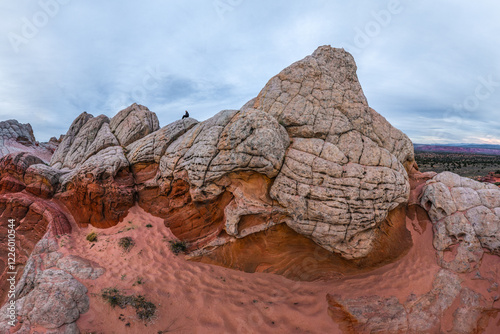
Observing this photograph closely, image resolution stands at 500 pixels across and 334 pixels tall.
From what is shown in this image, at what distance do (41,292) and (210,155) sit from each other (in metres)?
6.83

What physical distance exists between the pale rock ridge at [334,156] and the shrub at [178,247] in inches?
172

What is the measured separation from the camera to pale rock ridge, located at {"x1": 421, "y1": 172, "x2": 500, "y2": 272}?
8.11 metres

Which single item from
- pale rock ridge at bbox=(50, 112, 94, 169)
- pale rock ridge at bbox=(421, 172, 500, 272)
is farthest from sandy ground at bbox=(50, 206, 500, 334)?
pale rock ridge at bbox=(50, 112, 94, 169)

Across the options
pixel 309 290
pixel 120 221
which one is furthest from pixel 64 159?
pixel 309 290

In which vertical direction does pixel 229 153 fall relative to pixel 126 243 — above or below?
above

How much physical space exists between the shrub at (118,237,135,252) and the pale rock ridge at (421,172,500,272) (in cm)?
1178

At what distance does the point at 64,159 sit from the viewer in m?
14.6

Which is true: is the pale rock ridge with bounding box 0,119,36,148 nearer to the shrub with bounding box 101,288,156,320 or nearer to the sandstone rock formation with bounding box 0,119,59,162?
the sandstone rock formation with bounding box 0,119,59,162

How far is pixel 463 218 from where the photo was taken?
8.53m

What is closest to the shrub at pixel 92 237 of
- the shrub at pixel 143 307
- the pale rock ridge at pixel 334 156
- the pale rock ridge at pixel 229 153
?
the pale rock ridge at pixel 229 153

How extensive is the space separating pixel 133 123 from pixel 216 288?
34.4 feet

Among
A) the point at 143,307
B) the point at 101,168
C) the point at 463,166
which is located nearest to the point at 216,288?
the point at 143,307

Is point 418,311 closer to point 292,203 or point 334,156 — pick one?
point 292,203

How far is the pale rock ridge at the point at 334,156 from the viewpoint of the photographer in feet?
27.2
